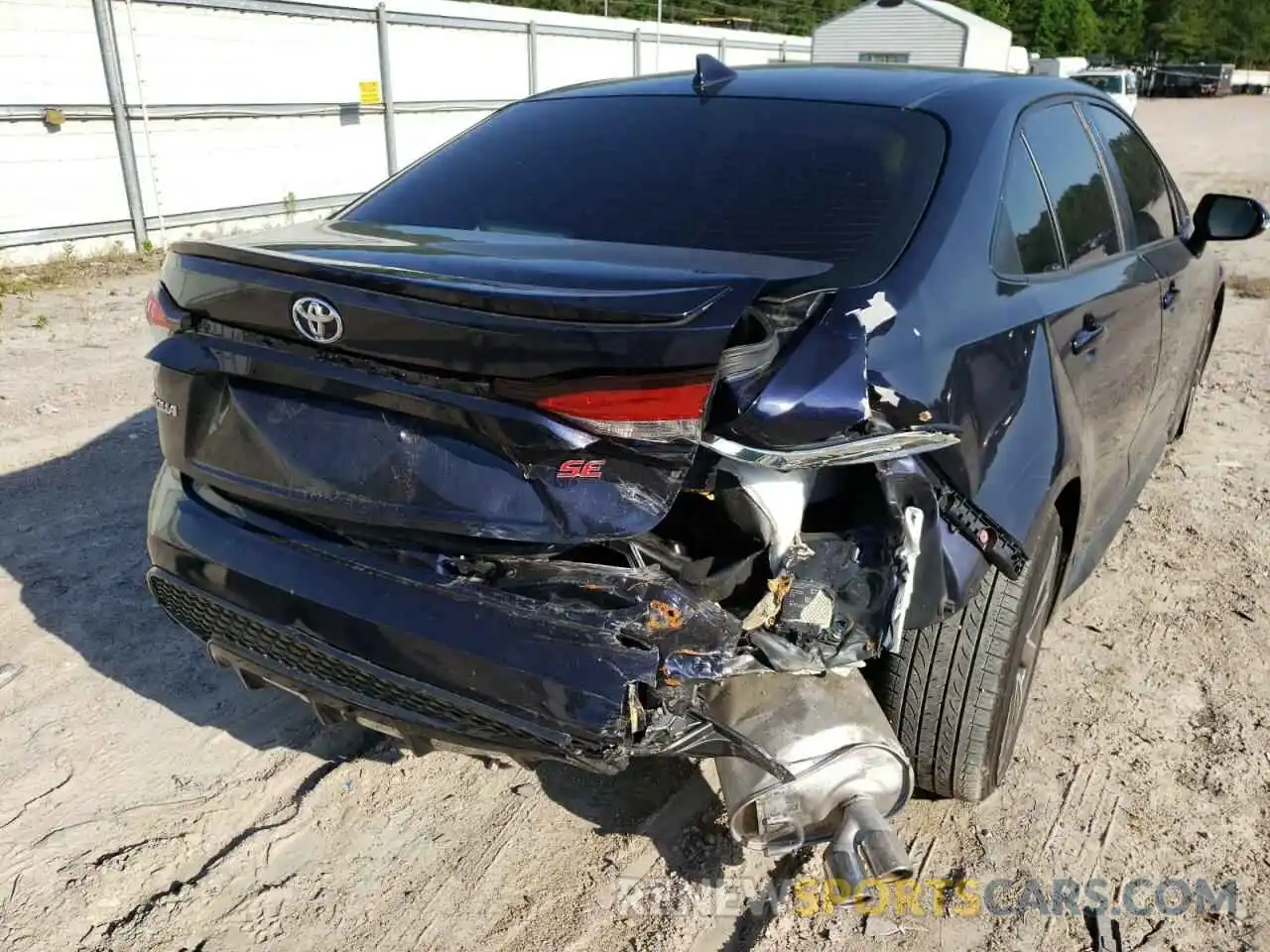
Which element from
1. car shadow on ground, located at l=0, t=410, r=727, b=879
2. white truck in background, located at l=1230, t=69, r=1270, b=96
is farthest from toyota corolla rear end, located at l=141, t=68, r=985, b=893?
white truck in background, located at l=1230, t=69, r=1270, b=96

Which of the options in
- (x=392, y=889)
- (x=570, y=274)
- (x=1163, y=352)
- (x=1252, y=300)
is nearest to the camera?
(x=570, y=274)

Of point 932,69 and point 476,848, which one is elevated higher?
point 932,69

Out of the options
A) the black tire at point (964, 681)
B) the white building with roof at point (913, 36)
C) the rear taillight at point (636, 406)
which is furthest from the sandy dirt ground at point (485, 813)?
the white building with roof at point (913, 36)

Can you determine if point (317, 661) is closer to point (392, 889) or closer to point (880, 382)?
point (392, 889)

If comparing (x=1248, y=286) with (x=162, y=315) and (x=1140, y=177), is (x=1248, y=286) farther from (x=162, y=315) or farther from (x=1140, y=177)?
(x=162, y=315)

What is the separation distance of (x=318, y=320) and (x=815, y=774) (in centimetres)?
132

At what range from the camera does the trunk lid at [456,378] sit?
1.75 metres

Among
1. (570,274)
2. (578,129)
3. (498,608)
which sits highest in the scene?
(578,129)

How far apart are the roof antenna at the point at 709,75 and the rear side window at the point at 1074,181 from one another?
829 millimetres

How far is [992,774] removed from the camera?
2.46 metres

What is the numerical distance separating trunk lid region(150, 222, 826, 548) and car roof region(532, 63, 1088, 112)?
2.61 feet

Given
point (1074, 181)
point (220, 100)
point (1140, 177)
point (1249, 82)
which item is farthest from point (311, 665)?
point (1249, 82)

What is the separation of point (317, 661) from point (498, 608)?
478 mm

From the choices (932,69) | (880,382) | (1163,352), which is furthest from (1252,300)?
(880,382)
